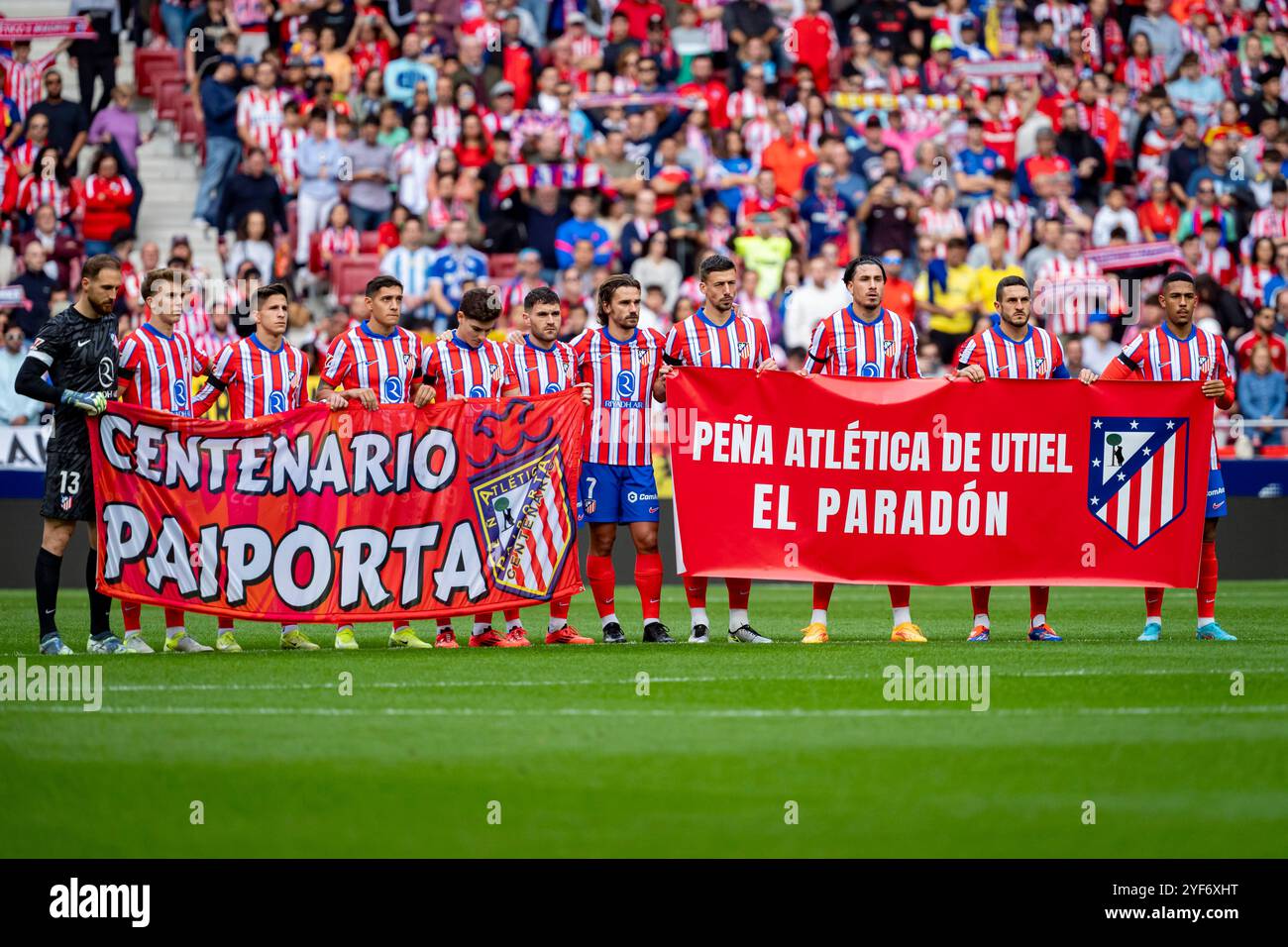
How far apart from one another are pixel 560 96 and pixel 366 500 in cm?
1263

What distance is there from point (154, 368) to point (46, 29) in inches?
515

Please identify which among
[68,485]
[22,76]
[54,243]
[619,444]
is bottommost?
[68,485]

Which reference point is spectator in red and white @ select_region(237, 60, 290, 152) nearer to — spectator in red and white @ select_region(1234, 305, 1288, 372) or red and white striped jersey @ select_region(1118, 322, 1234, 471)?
spectator in red and white @ select_region(1234, 305, 1288, 372)

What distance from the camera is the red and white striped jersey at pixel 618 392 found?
37.0 ft

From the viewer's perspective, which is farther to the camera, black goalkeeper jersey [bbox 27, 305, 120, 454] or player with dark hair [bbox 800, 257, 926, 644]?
player with dark hair [bbox 800, 257, 926, 644]

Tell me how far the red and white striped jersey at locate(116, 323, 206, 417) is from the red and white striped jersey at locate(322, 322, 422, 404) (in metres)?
0.87

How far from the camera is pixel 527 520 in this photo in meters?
11.0

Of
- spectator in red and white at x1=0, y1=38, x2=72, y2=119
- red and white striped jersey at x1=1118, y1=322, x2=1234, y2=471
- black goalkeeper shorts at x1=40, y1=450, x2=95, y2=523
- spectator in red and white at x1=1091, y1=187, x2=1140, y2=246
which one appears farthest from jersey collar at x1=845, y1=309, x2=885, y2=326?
spectator in red and white at x1=0, y1=38, x2=72, y2=119

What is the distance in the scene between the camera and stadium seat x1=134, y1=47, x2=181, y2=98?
74.4 feet

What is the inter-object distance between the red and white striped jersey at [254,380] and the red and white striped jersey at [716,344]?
7.98 ft

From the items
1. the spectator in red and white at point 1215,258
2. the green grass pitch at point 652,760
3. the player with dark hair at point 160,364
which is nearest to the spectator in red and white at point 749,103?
the spectator in red and white at point 1215,258

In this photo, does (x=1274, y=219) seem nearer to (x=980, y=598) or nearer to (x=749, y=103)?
(x=749, y=103)

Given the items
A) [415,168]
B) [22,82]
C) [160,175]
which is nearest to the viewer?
[415,168]

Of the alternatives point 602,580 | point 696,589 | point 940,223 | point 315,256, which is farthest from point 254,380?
point 940,223
